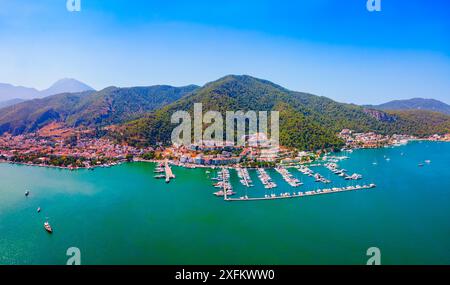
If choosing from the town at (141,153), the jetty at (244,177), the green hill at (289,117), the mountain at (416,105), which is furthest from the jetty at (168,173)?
the mountain at (416,105)

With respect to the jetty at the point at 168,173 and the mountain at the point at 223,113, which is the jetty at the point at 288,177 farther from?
the mountain at the point at 223,113

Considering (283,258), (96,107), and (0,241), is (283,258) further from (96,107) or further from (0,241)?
(96,107)

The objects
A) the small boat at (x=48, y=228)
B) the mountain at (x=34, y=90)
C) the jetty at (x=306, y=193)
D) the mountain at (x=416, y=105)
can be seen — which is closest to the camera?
the small boat at (x=48, y=228)

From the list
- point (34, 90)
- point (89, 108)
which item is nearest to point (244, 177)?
point (89, 108)

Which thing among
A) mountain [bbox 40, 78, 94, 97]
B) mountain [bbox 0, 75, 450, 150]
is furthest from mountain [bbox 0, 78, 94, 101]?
mountain [bbox 0, 75, 450, 150]

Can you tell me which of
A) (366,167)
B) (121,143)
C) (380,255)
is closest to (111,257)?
(380,255)

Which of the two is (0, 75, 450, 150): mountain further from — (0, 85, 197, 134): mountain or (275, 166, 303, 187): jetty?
(275, 166, 303, 187): jetty

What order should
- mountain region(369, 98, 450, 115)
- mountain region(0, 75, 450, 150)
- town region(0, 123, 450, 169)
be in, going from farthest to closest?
mountain region(369, 98, 450, 115) < mountain region(0, 75, 450, 150) < town region(0, 123, 450, 169)
